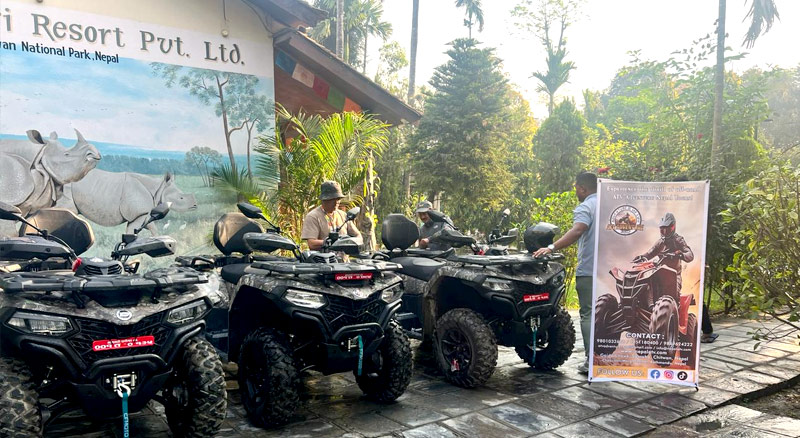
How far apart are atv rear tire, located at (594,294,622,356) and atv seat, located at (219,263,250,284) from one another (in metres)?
3.17

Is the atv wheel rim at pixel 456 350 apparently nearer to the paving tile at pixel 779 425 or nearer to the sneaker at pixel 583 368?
the sneaker at pixel 583 368

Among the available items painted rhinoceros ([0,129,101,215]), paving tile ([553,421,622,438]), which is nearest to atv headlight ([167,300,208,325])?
paving tile ([553,421,622,438])

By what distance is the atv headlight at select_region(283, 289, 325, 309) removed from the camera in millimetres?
4168

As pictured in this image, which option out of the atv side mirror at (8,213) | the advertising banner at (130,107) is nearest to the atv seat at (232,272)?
the atv side mirror at (8,213)

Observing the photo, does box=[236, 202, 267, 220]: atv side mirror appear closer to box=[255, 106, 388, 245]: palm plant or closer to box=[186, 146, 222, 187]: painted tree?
box=[255, 106, 388, 245]: palm plant

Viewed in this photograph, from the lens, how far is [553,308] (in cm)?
563

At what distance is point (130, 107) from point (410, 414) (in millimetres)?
5751

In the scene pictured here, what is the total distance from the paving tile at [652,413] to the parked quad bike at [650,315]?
1.82 ft

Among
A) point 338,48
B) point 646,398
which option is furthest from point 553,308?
point 338,48

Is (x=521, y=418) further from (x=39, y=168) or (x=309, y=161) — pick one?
(x=39, y=168)

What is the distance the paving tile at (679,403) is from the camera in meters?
4.98

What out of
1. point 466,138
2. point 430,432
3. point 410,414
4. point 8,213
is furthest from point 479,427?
point 466,138

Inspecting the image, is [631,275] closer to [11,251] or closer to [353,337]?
[353,337]

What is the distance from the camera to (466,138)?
22828 millimetres
